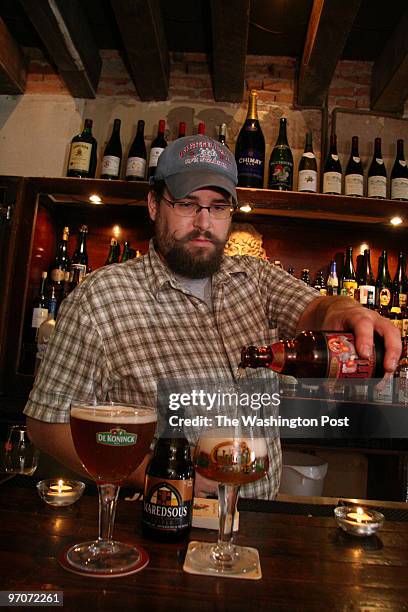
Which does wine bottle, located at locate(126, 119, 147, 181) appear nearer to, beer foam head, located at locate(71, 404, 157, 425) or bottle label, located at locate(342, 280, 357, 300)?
bottle label, located at locate(342, 280, 357, 300)

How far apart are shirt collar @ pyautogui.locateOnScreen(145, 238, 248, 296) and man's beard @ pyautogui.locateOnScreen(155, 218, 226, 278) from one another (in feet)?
0.09

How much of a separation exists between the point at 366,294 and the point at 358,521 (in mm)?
1972

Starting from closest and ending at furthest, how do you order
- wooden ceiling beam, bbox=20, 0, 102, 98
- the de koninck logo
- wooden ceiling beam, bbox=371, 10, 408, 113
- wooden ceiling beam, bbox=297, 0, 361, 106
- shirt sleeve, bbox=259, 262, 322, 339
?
the de koninck logo → shirt sleeve, bbox=259, 262, 322, 339 → wooden ceiling beam, bbox=297, 0, 361, 106 → wooden ceiling beam, bbox=20, 0, 102, 98 → wooden ceiling beam, bbox=371, 10, 408, 113

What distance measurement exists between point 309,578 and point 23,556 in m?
0.34

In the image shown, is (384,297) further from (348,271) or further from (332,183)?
(332,183)

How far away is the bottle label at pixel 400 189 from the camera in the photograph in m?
2.70

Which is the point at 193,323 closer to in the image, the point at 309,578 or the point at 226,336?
the point at 226,336

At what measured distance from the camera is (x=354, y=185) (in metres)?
2.72

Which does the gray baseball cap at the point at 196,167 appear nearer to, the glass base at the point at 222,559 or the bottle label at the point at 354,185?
the glass base at the point at 222,559

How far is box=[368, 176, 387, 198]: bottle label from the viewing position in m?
2.71

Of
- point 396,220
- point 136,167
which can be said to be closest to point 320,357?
point 396,220

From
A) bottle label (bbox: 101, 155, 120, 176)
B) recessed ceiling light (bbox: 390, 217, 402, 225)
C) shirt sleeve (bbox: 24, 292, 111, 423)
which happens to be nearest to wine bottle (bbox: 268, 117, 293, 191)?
recessed ceiling light (bbox: 390, 217, 402, 225)

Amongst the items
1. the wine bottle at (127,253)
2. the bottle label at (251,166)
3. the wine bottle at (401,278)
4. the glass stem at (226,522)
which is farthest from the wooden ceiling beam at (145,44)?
the glass stem at (226,522)

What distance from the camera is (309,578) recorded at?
0.62 m
